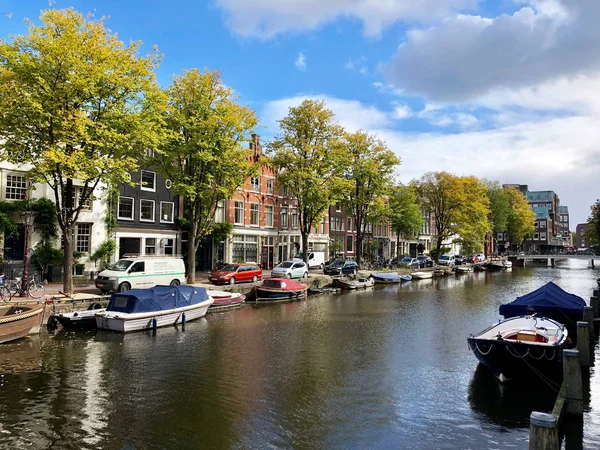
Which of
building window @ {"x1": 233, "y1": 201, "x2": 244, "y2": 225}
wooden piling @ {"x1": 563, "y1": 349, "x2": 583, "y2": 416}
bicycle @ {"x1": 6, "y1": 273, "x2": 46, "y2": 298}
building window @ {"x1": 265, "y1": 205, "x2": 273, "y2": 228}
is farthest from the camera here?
building window @ {"x1": 265, "y1": 205, "x2": 273, "y2": 228}

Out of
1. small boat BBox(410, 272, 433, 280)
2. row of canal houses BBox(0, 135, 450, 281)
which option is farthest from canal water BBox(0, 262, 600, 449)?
small boat BBox(410, 272, 433, 280)

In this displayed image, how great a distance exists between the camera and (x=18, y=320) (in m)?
18.4

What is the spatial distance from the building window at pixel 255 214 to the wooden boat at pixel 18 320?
105 ft

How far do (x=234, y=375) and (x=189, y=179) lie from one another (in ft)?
62.6

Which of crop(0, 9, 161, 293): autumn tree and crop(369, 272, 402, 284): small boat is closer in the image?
crop(0, 9, 161, 293): autumn tree

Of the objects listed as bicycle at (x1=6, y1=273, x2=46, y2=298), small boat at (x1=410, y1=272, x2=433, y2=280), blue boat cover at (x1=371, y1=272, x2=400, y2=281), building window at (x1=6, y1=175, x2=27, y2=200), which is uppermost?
building window at (x1=6, y1=175, x2=27, y2=200)

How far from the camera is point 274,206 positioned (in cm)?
5484

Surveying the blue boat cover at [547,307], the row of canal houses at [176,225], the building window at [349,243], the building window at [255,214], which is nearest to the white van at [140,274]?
the row of canal houses at [176,225]

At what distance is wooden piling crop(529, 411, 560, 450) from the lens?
7.44m

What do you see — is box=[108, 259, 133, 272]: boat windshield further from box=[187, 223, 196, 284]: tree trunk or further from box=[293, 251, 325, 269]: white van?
box=[293, 251, 325, 269]: white van

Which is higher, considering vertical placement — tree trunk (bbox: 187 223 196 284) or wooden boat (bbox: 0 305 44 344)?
tree trunk (bbox: 187 223 196 284)

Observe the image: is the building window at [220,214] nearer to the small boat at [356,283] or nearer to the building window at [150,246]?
the building window at [150,246]

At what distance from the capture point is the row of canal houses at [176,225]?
32094mm

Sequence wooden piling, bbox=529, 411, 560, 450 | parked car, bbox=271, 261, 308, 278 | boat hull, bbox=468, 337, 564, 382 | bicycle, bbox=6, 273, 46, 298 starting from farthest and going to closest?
parked car, bbox=271, 261, 308, 278 < bicycle, bbox=6, 273, 46, 298 < boat hull, bbox=468, 337, 564, 382 < wooden piling, bbox=529, 411, 560, 450
